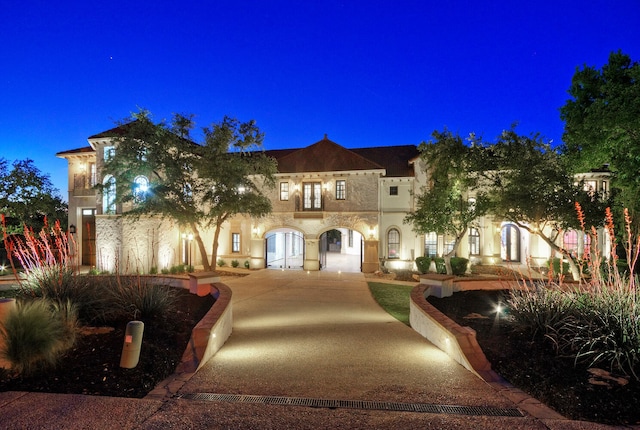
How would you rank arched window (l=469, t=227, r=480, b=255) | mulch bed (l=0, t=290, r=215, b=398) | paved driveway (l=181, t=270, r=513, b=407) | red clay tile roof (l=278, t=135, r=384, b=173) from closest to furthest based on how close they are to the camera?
mulch bed (l=0, t=290, r=215, b=398)
paved driveway (l=181, t=270, r=513, b=407)
red clay tile roof (l=278, t=135, r=384, b=173)
arched window (l=469, t=227, r=480, b=255)

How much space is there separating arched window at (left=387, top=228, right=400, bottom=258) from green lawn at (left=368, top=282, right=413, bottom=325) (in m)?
5.16

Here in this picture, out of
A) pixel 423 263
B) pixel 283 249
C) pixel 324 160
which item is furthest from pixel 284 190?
pixel 423 263

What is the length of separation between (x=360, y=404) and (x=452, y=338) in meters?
2.53

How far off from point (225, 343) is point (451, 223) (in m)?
14.1

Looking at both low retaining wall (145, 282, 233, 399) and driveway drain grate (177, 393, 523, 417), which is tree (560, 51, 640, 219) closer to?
driveway drain grate (177, 393, 523, 417)

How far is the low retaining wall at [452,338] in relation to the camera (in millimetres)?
5516

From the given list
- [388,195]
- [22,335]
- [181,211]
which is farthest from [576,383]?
[388,195]

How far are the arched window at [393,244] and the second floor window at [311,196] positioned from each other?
4.77 m

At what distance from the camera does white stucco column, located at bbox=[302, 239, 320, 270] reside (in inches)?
896

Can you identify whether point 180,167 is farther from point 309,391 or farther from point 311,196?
point 309,391

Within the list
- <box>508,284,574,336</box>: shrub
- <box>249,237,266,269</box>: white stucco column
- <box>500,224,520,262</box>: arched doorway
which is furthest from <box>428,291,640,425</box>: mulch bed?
<box>500,224,520,262</box>: arched doorway

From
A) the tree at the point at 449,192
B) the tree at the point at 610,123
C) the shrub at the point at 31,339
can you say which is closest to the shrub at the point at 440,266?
the tree at the point at 449,192

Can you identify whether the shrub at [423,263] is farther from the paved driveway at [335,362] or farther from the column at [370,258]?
the paved driveway at [335,362]

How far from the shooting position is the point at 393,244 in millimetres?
22672
